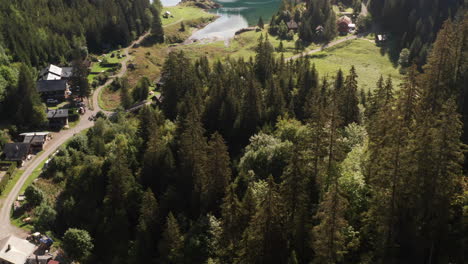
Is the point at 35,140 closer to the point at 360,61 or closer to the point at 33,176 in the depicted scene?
the point at 33,176

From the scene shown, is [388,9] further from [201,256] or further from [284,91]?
[201,256]

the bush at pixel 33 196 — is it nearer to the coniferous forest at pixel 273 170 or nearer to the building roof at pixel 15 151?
the coniferous forest at pixel 273 170

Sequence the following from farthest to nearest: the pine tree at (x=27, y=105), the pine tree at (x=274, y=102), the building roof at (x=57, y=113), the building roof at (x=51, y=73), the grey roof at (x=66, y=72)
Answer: the grey roof at (x=66, y=72) → the building roof at (x=51, y=73) → the building roof at (x=57, y=113) → the pine tree at (x=27, y=105) → the pine tree at (x=274, y=102)

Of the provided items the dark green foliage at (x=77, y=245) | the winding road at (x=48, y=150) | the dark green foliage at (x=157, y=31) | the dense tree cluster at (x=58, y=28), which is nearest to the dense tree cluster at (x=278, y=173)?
the dark green foliage at (x=77, y=245)

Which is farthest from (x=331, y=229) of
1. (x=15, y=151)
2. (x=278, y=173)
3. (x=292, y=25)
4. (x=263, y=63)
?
(x=292, y=25)

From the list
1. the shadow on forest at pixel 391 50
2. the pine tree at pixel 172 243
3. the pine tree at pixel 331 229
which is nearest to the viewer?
the pine tree at pixel 331 229

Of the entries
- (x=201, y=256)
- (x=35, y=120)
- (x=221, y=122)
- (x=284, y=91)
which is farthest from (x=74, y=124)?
(x=201, y=256)

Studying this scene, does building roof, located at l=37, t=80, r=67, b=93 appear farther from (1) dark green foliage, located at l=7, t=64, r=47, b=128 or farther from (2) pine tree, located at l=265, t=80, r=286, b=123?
(2) pine tree, located at l=265, t=80, r=286, b=123

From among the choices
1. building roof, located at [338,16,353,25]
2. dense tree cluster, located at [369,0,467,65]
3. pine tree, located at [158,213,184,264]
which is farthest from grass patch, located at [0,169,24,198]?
building roof, located at [338,16,353,25]
